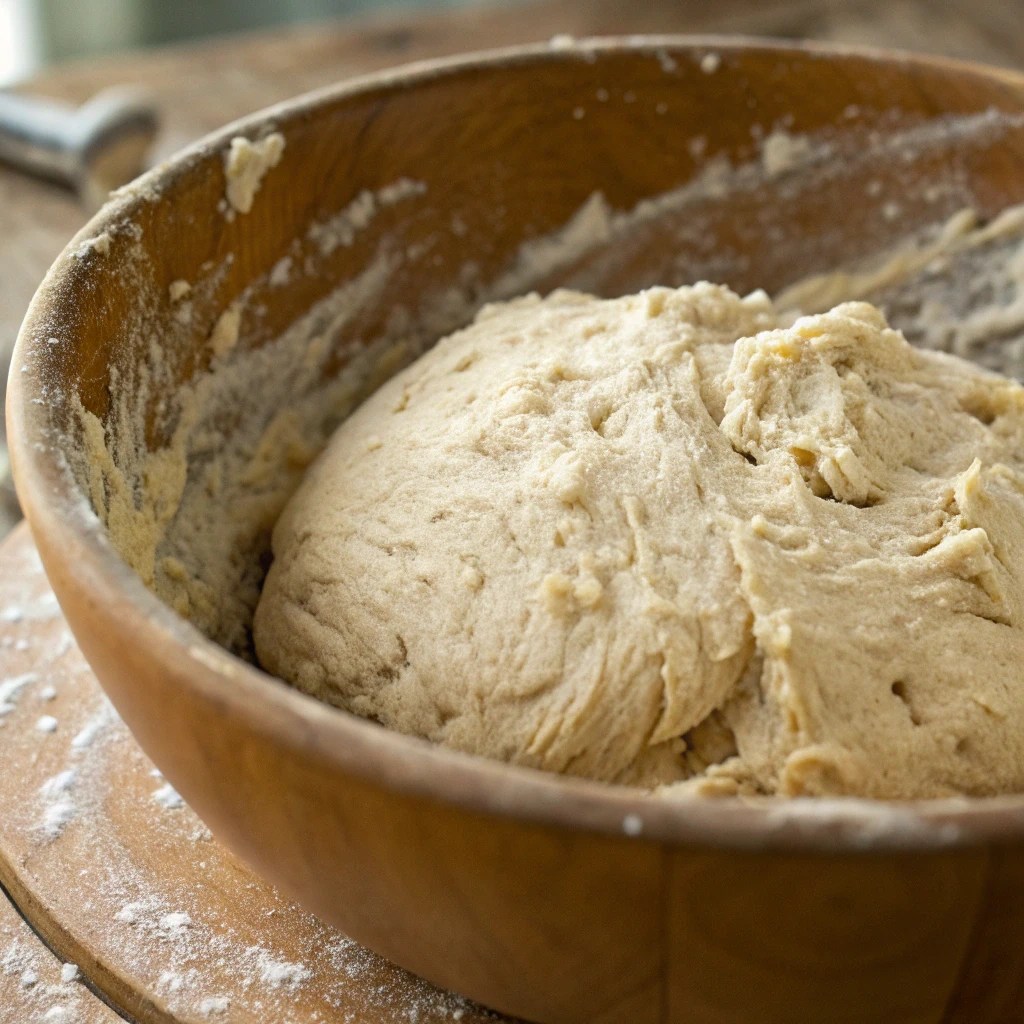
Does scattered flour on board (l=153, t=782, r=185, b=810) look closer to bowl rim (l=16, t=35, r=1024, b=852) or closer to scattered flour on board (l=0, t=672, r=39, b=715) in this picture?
scattered flour on board (l=0, t=672, r=39, b=715)

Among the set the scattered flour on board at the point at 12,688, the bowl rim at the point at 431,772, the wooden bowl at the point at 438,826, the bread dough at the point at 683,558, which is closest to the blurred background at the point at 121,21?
the wooden bowl at the point at 438,826

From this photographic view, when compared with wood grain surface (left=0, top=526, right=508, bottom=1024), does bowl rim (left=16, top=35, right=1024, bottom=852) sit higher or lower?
higher

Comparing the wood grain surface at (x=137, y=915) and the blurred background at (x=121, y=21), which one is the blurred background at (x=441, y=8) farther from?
the wood grain surface at (x=137, y=915)

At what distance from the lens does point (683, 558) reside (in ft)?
3.17

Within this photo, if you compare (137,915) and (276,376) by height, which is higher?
(276,376)

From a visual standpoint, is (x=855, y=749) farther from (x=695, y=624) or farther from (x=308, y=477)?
(x=308, y=477)

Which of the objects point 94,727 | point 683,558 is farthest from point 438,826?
point 94,727

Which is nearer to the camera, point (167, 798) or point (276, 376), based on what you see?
point (167, 798)

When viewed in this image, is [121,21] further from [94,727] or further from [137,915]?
[137,915]

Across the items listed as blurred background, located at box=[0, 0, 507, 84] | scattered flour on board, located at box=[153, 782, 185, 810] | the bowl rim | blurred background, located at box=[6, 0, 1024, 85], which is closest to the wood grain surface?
scattered flour on board, located at box=[153, 782, 185, 810]

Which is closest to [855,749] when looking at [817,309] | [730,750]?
[730,750]

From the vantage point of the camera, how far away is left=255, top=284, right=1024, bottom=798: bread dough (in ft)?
2.98

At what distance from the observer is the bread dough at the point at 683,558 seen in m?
0.91

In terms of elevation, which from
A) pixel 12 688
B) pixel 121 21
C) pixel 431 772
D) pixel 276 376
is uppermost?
pixel 431 772
